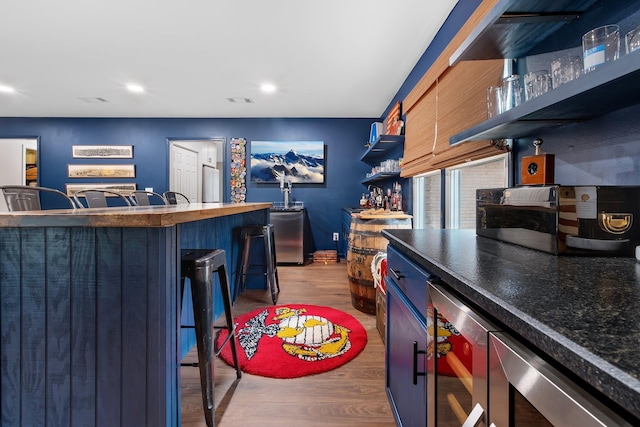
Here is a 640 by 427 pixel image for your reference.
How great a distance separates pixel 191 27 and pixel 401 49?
1.85 meters

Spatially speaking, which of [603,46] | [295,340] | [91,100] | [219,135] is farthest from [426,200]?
[91,100]

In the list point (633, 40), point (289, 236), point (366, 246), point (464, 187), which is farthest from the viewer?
point (289, 236)

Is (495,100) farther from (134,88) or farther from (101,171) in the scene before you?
(101,171)

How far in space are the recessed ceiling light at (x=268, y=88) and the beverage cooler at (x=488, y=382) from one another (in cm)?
360

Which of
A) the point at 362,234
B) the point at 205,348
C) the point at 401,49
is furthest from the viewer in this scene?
the point at 401,49

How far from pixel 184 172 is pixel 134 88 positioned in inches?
85.8

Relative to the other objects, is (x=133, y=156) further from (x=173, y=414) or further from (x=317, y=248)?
(x=173, y=414)

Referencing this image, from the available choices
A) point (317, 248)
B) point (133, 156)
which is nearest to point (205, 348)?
point (317, 248)

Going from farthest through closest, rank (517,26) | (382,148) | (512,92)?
1. (382,148)
2. (512,92)
3. (517,26)

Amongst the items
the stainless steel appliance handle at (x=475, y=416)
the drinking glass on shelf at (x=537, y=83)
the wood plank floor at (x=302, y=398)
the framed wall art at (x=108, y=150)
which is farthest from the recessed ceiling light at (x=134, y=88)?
the stainless steel appliance handle at (x=475, y=416)

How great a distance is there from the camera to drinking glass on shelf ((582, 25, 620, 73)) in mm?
814

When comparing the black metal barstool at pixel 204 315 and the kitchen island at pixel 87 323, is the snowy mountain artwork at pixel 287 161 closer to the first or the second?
the black metal barstool at pixel 204 315

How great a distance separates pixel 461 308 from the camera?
2.06 ft

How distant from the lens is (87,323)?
1.06 m
